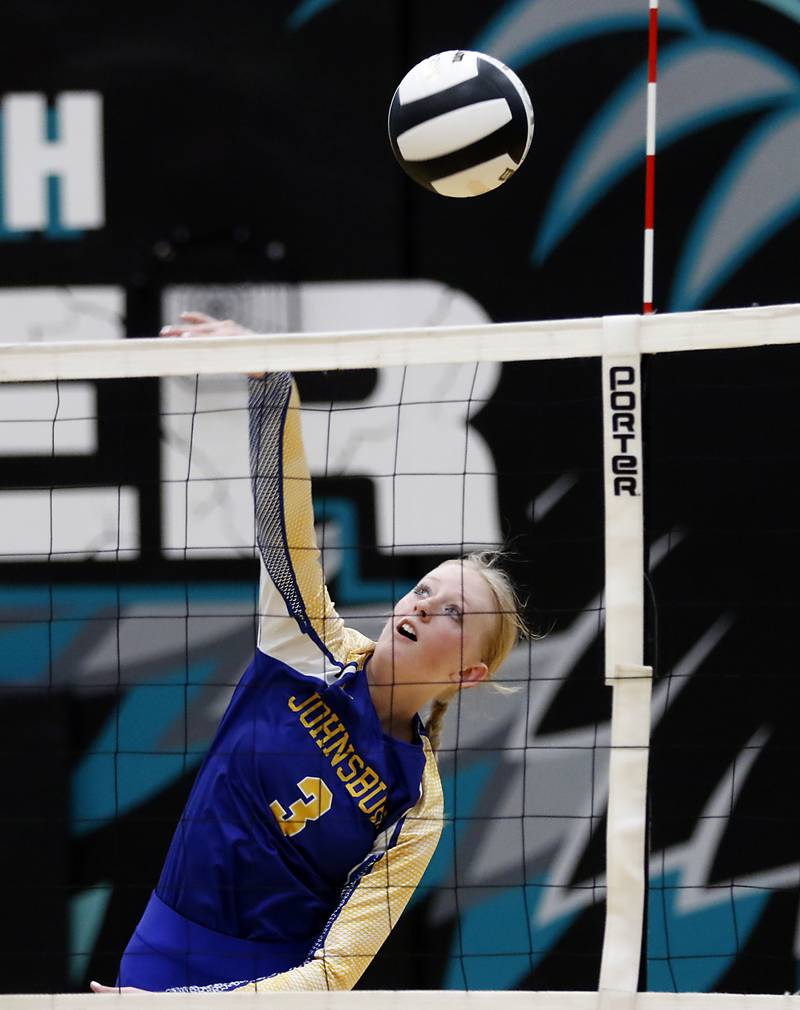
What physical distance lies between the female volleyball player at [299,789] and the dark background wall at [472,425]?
151 centimetres

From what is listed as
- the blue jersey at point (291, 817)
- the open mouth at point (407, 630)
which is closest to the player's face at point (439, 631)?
the open mouth at point (407, 630)

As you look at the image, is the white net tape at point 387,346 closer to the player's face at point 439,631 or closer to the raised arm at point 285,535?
the raised arm at point 285,535

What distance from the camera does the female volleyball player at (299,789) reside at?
2.85 metres

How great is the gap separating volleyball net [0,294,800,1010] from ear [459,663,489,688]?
4.60ft

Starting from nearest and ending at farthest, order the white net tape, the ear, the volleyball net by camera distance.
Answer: the white net tape → the ear → the volleyball net

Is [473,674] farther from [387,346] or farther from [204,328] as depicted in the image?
[204,328]

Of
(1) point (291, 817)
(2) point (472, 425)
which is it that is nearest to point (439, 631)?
(1) point (291, 817)

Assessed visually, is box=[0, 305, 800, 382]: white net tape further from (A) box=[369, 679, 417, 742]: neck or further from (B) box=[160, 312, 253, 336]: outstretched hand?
(A) box=[369, 679, 417, 742]: neck

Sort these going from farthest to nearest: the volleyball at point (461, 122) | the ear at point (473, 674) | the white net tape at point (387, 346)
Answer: the volleyball at point (461, 122) < the ear at point (473, 674) < the white net tape at point (387, 346)

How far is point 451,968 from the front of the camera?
4.47 meters

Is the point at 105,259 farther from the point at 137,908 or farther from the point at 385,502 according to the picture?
the point at 137,908

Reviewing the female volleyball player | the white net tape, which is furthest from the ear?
the white net tape

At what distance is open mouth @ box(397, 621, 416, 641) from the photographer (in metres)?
2.90

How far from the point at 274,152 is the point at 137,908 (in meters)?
2.31
